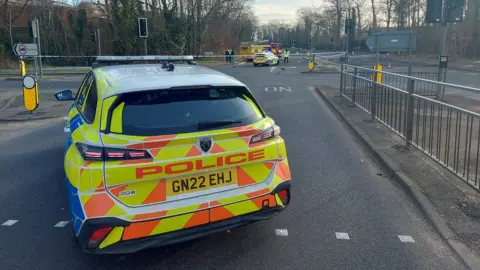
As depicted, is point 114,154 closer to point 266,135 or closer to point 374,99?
point 266,135

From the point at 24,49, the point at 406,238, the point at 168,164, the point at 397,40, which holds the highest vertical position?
the point at 397,40

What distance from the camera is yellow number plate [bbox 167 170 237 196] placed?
3495 mm

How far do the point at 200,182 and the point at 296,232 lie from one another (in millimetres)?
1341

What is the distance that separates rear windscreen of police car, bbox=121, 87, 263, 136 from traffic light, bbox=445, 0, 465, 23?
36.9ft

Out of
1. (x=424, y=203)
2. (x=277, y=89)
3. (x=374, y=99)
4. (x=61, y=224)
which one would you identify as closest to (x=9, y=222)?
(x=61, y=224)

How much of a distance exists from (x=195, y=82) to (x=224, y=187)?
983mm

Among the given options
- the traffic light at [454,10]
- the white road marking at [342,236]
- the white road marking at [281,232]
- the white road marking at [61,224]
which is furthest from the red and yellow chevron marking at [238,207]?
the traffic light at [454,10]

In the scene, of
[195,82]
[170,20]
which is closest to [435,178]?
[195,82]

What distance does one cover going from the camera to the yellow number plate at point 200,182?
349cm

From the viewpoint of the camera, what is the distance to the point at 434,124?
6.14m

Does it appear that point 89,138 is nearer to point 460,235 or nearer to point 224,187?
point 224,187

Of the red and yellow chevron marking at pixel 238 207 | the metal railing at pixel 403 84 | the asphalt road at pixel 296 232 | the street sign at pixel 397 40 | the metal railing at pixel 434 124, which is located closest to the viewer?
the red and yellow chevron marking at pixel 238 207

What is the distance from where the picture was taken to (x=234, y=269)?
3674mm

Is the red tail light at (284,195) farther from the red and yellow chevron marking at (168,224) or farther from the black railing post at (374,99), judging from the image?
the black railing post at (374,99)
